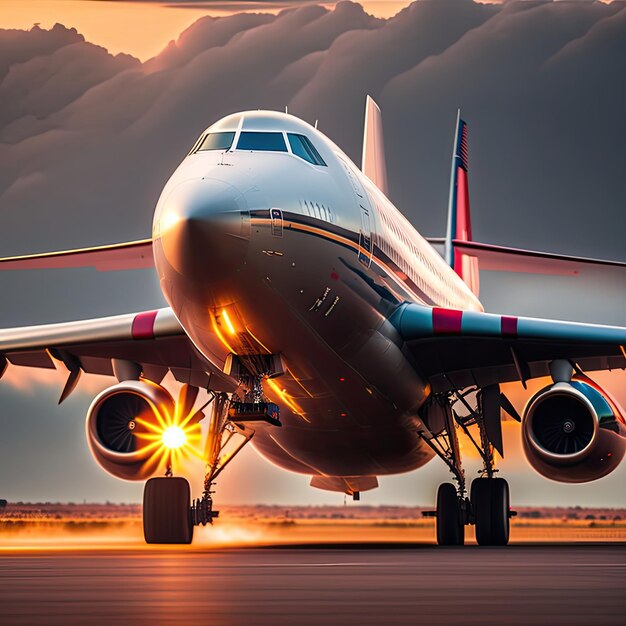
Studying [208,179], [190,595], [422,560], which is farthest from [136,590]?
[208,179]

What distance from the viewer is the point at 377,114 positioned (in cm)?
2567

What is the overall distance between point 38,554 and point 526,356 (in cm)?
663

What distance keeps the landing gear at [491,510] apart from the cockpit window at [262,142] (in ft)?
22.7

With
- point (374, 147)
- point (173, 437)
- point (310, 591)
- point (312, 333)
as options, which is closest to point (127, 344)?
point (173, 437)

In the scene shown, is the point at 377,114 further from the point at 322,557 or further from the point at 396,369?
the point at 322,557

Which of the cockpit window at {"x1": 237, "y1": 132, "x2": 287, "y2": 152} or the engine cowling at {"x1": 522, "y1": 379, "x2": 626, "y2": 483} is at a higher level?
the cockpit window at {"x1": 237, "y1": 132, "x2": 287, "y2": 152}

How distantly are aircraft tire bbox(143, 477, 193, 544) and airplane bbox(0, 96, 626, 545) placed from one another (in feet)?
0.06

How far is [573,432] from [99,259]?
773cm

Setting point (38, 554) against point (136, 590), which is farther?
point (38, 554)

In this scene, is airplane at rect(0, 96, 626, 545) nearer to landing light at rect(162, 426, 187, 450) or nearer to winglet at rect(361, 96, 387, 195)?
landing light at rect(162, 426, 187, 450)

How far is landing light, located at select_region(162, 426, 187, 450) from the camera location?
1627 cm

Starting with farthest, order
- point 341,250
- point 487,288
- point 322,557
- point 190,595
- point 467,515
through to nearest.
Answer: point 487,288 < point 467,515 < point 341,250 < point 322,557 < point 190,595

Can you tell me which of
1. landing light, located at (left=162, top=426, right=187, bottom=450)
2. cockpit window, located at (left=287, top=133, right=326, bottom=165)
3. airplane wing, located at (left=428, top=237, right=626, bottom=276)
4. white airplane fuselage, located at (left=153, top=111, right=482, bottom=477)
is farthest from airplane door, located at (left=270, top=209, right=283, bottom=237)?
airplane wing, located at (left=428, top=237, right=626, bottom=276)

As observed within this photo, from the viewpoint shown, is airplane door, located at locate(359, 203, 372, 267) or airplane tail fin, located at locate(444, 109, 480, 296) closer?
airplane door, located at locate(359, 203, 372, 267)
